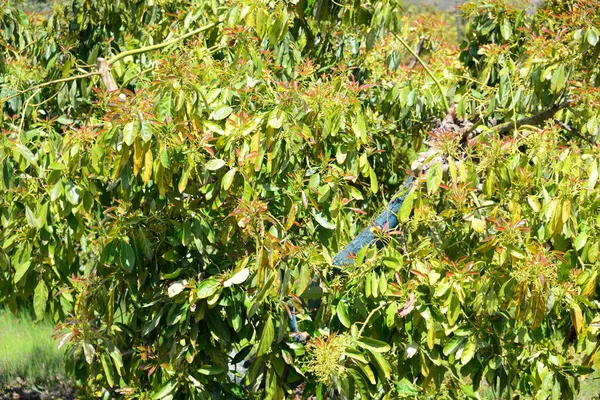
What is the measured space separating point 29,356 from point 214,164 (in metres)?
3.82

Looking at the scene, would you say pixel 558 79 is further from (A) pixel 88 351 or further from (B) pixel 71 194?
(A) pixel 88 351

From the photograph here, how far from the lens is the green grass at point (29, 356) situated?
17.4 ft

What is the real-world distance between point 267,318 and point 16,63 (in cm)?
222

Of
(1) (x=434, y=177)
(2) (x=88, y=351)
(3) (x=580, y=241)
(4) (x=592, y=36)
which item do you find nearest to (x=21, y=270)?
(2) (x=88, y=351)

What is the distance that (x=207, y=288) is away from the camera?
2330mm

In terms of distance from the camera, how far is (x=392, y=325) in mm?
2424

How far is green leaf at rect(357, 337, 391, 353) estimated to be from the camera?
7.34ft

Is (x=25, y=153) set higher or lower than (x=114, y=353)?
higher

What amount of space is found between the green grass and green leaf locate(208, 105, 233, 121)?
3.16 m

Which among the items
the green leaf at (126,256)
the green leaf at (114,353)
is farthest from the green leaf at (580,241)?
the green leaf at (114,353)

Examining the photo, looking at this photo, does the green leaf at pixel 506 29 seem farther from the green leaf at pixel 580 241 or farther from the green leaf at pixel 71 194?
the green leaf at pixel 71 194

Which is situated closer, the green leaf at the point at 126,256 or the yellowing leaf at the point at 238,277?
the yellowing leaf at the point at 238,277

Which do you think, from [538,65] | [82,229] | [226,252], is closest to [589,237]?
[538,65]

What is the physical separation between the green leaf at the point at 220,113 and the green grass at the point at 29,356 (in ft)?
10.4
